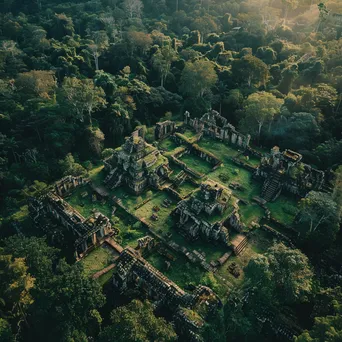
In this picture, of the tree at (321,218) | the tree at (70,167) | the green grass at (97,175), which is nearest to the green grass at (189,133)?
the green grass at (97,175)

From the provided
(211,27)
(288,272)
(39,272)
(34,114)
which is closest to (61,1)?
(211,27)

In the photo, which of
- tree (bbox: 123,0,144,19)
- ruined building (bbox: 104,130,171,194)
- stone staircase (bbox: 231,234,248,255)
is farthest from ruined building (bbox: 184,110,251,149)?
tree (bbox: 123,0,144,19)

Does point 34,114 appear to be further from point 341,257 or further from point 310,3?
point 310,3

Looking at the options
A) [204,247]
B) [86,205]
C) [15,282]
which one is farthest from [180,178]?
[15,282]

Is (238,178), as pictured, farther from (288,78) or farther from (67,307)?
(67,307)

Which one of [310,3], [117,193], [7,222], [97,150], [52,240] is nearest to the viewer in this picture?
[52,240]

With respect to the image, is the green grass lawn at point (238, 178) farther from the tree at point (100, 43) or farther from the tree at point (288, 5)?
the tree at point (288, 5)
